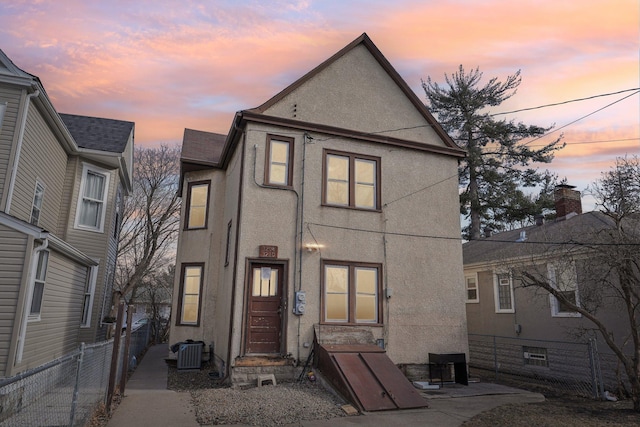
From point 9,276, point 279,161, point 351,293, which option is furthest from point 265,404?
point 279,161

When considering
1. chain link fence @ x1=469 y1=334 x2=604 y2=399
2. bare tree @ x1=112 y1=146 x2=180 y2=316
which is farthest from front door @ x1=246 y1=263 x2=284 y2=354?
bare tree @ x1=112 y1=146 x2=180 y2=316

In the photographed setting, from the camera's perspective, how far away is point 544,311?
1514 cm

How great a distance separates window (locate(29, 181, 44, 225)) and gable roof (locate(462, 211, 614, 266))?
14006 millimetres

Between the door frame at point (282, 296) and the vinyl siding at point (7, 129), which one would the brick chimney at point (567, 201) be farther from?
the vinyl siding at point (7, 129)

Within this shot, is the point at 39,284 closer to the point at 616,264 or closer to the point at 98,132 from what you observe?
the point at 98,132

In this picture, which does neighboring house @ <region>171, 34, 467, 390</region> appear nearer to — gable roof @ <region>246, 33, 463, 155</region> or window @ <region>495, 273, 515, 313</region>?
gable roof @ <region>246, 33, 463, 155</region>

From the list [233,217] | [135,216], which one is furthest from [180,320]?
[135,216]

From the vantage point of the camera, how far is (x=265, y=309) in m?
10.5

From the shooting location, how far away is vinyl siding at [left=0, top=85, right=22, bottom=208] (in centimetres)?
960

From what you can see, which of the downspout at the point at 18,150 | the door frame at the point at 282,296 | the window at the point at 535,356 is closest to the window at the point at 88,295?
the downspout at the point at 18,150

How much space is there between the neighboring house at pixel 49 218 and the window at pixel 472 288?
1477 cm

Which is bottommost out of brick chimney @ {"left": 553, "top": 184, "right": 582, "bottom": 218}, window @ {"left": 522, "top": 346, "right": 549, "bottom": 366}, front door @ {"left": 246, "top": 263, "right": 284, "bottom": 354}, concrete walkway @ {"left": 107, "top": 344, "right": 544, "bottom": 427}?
concrete walkway @ {"left": 107, "top": 344, "right": 544, "bottom": 427}

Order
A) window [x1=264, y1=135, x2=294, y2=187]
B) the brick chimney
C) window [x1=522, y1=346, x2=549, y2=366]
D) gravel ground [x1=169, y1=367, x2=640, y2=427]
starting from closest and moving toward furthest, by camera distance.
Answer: gravel ground [x1=169, y1=367, x2=640, y2=427] < window [x1=264, y1=135, x2=294, y2=187] < window [x1=522, y1=346, x2=549, y2=366] < the brick chimney

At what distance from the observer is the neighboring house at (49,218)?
8.29 m
